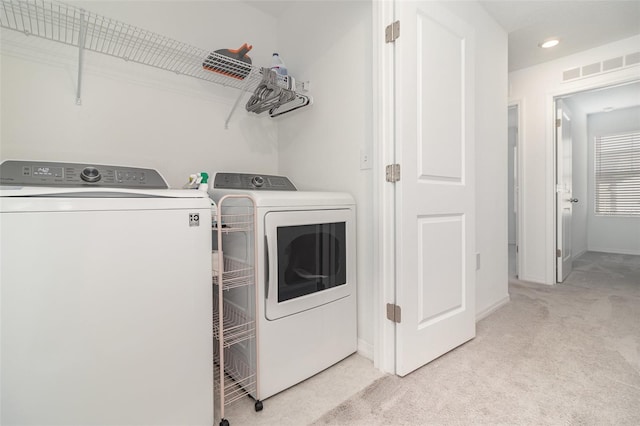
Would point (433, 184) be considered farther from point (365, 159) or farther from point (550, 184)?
point (550, 184)

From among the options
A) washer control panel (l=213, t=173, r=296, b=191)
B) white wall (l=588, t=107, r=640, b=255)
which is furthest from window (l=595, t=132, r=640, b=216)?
washer control panel (l=213, t=173, r=296, b=191)

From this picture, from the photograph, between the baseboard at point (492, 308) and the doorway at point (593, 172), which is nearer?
the baseboard at point (492, 308)

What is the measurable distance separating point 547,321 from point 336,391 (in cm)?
183

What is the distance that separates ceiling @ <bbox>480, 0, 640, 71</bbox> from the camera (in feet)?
7.33

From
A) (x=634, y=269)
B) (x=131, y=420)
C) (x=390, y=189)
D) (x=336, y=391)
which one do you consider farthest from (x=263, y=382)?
(x=634, y=269)

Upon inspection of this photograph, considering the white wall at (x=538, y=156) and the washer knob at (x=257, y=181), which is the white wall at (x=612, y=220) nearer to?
the white wall at (x=538, y=156)

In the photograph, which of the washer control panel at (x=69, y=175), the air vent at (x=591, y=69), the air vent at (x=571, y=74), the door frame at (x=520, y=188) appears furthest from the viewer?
the door frame at (x=520, y=188)

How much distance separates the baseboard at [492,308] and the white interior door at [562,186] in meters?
1.11

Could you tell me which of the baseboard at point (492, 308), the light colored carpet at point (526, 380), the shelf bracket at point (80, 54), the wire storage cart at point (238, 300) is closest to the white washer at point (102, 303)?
the wire storage cart at point (238, 300)

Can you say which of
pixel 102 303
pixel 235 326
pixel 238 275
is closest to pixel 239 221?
pixel 238 275

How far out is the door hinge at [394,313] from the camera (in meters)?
1.54

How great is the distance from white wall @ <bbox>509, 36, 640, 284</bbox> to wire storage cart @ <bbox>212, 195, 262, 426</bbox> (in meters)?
3.29

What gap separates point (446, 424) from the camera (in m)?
1.21

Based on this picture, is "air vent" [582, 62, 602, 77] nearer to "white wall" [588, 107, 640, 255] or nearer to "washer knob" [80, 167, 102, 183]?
"white wall" [588, 107, 640, 255]
